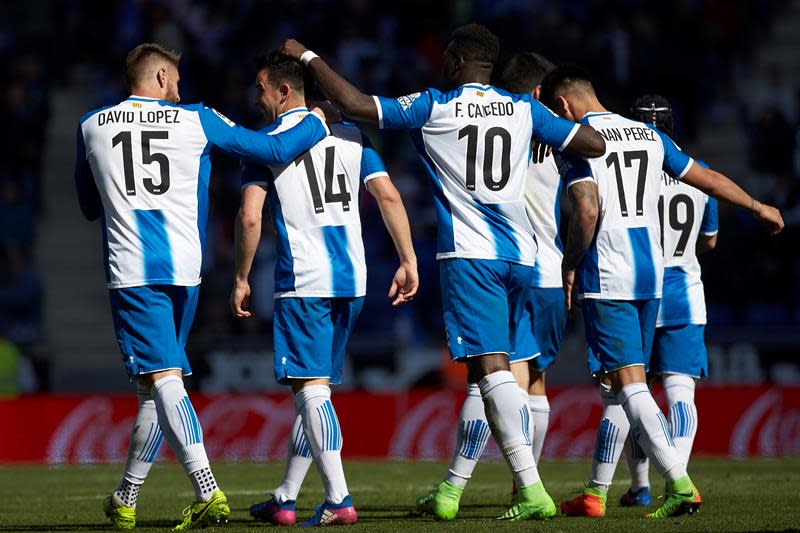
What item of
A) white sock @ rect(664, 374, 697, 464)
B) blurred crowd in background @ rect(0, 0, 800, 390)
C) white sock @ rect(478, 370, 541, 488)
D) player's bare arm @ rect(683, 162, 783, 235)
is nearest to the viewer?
white sock @ rect(478, 370, 541, 488)

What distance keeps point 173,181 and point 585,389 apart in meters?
A: 8.73

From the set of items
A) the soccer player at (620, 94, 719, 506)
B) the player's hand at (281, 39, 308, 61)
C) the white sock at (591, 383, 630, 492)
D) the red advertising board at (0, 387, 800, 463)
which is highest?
the player's hand at (281, 39, 308, 61)

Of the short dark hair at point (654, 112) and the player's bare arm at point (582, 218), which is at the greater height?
the short dark hair at point (654, 112)

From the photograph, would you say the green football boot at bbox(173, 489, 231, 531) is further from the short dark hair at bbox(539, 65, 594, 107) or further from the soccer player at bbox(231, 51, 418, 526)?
the short dark hair at bbox(539, 65, 594, 107)

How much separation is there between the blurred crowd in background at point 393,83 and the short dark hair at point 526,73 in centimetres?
785

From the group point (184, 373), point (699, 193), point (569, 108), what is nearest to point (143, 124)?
point (184, 373)

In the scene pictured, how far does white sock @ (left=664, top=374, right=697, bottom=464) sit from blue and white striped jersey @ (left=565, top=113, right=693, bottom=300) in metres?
0.96

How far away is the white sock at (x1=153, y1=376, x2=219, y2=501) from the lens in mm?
7493

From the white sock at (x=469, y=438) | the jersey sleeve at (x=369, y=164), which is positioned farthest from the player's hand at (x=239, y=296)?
the white sock at (x=469, y=438)

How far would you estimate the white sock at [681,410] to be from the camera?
8.95m

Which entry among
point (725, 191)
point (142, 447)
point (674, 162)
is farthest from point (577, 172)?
point (142, 447)

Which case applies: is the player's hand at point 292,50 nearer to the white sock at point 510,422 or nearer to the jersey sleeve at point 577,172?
the jersey sleeve at point 577,172

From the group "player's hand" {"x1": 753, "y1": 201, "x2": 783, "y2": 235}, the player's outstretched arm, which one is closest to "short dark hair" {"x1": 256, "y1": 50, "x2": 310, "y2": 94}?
the player's outstretched arm

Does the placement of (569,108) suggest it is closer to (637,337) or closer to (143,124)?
(637,337)
